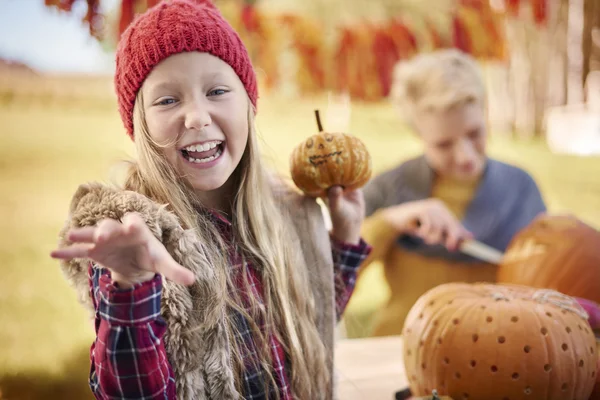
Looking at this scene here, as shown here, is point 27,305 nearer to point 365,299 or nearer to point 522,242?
point 365,299

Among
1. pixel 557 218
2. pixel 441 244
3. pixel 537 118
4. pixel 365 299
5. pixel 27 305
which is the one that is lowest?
pixel 365 299

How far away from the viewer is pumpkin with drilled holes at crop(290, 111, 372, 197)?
1224 millimetres

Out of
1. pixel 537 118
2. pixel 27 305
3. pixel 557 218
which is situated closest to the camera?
pixel 557 218

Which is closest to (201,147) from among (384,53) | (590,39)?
(384,53)

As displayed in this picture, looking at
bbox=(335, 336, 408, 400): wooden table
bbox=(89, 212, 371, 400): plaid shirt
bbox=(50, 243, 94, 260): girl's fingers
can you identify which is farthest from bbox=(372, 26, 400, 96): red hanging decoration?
bbox=(50, 243, 94, 260): girl's fingers

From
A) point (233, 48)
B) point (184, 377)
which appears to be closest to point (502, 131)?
point (233, 48)

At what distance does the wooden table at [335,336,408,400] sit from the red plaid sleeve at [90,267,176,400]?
0.67 metres

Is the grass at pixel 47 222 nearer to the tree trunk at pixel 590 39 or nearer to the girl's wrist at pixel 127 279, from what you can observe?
the girl's wrist at pixel 127 279

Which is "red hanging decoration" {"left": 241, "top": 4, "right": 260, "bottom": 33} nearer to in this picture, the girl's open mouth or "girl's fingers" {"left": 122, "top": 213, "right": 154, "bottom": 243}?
the girl's open mouth

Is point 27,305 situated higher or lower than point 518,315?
lower

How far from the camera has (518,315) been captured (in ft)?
3.89

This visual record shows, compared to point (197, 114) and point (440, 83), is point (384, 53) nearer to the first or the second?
point (440, 83)

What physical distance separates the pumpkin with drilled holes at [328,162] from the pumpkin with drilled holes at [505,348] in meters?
0.37

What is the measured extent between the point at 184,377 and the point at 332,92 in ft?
6.98
